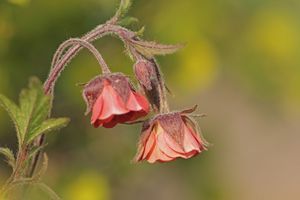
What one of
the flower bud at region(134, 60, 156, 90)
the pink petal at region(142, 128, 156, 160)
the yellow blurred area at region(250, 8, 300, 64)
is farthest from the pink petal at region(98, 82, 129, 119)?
the yellow blurred area at region(250, 8, 300, 64)

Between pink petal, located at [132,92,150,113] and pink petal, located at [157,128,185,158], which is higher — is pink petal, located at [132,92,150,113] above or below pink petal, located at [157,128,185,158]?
above

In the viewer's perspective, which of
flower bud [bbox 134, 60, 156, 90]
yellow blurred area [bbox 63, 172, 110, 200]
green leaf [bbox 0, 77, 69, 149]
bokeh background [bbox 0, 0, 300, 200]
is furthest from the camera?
yellow blurred area [bbox 63, 172, 110, 200]

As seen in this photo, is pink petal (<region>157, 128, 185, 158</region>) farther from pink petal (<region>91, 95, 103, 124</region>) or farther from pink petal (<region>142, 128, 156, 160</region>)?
pink petal (<region>91, 95, 103, 124</region>)

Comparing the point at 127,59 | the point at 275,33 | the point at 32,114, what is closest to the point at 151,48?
the point at 32,114

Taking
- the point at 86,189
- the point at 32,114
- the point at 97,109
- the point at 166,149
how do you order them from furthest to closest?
the point at 86,189
the point at 166,149
the point at 97,109
the point at 32,114

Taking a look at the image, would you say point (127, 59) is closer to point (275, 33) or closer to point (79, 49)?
point (275, 33)

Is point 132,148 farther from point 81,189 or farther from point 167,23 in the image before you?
point 167,23

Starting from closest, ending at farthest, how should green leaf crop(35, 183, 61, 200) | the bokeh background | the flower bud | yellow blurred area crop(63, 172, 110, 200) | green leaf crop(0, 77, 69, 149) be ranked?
1. green leaf crop(0, 77, 69, 149)
2. green leaf crop(35, 183, 61, 200)
3. the flower bud
4. the bokeh background
5. yellow blurred area crop(63, 172, 110, 200)

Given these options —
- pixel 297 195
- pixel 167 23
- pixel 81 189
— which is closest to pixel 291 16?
pixel 167 23
